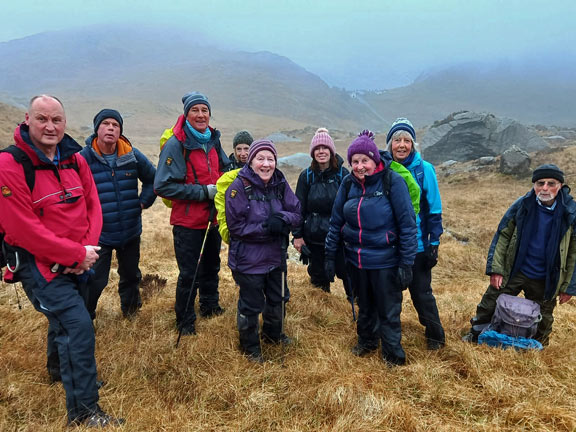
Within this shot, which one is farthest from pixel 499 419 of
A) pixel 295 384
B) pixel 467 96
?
pixel 467 96

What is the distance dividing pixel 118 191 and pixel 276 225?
2.11m

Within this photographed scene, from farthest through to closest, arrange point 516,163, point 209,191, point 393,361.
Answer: point 516,163 < point 209,191 < point 393,361

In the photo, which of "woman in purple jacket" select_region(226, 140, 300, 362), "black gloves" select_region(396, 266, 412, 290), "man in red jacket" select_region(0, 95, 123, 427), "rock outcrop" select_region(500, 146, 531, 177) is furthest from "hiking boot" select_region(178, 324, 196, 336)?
"rock outcrop" select_region(500, 146, 531, 177)

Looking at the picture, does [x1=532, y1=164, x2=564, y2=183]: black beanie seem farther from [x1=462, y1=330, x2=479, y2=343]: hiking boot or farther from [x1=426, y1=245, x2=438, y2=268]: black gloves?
[x1=462, y1=330, x2=479, y2=343]: hiking boot

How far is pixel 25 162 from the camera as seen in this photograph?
9.08 feet

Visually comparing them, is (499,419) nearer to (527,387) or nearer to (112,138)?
(527,387)

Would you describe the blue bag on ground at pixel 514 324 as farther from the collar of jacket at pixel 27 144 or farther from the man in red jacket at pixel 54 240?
the collar of jacket at pixel 27 144

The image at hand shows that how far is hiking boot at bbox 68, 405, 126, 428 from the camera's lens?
2.85 metres

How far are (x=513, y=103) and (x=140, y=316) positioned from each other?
525ft

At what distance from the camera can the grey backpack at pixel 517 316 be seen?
417 cm

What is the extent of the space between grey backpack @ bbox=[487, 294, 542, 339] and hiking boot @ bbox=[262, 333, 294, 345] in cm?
259

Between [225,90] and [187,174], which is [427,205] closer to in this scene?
[187,174]

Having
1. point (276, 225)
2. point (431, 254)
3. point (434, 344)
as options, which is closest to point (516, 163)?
point (434, 344)

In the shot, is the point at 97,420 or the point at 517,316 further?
the point at 517,316
